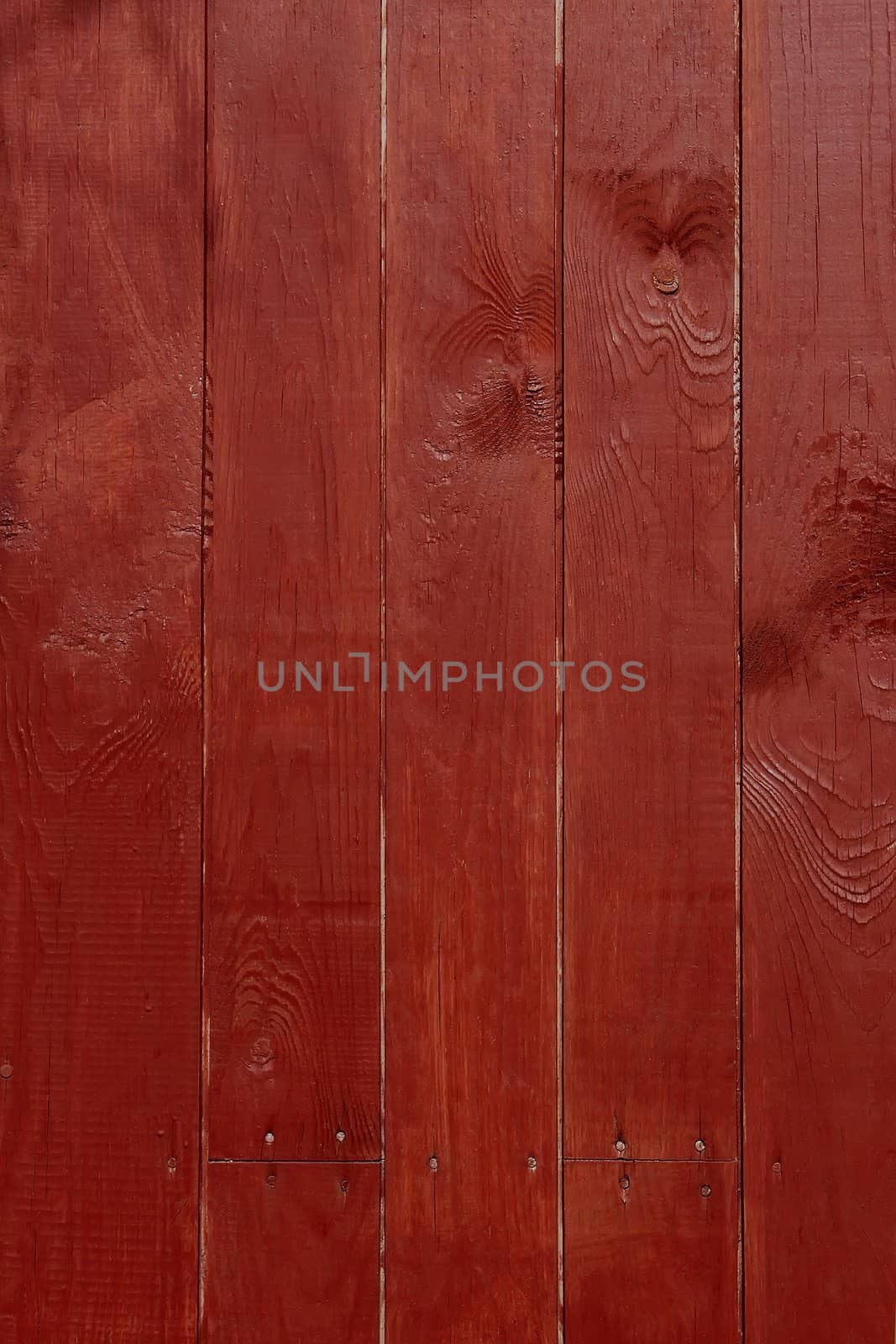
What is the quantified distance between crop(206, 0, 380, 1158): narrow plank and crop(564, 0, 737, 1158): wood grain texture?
6.8 inches

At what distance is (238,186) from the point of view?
78 cm

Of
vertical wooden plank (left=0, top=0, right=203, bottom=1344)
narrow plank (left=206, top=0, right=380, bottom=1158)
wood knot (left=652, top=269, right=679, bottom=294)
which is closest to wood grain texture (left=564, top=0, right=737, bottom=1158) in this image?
wood knot (left=652, top=269, right=679, bottom=294)

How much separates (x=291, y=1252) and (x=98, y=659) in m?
0.53

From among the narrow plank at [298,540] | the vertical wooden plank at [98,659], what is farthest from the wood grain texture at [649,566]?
the vertical wooden plank at [98,659]

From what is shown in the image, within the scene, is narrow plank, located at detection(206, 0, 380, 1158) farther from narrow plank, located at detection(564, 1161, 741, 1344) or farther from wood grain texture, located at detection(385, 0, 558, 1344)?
narrow plank, located at detection(564, 1161, 741, 1344)

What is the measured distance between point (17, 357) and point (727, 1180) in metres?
0.92

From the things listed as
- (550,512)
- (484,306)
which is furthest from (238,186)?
(550,512)

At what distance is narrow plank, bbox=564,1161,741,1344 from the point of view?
30.1 inches

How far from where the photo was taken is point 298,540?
30.6 inches

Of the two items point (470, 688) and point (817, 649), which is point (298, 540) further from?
point (817, 649)

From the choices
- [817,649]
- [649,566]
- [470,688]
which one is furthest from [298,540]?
[817,649]

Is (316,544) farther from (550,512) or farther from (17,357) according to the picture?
(17,357)

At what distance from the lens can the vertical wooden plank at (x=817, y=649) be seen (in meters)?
0.76

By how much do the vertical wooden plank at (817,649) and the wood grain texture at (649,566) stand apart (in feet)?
0.09
